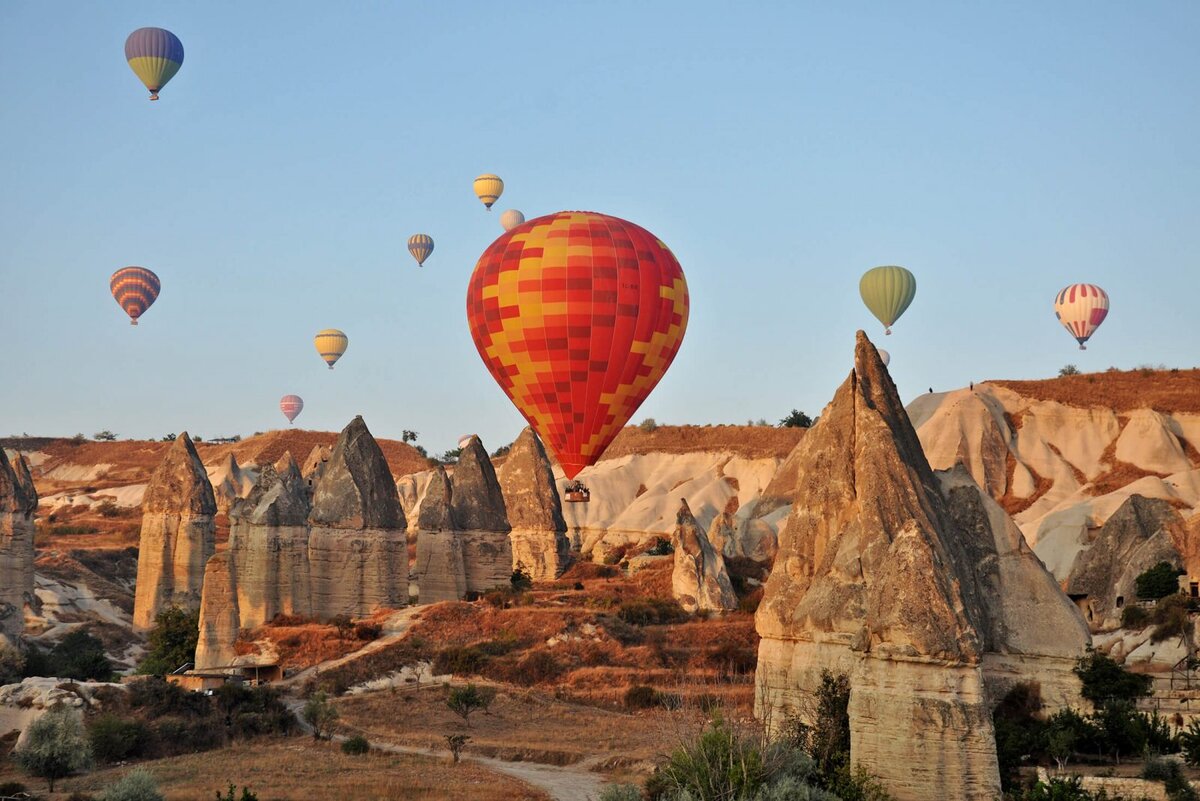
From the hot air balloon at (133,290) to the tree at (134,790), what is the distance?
59.8m

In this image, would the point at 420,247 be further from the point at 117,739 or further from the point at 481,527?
the point at 117,739

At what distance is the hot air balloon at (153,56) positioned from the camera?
6328 cm

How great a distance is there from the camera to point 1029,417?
84438 mm

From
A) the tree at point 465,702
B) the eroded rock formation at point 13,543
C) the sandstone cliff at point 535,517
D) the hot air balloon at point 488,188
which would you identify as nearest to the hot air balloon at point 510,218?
the hot air balloon at point 488,188

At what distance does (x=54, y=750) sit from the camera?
81.9 feet

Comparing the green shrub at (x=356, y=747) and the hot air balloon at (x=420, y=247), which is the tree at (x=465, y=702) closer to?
the green shrub at (x=356, y=747)

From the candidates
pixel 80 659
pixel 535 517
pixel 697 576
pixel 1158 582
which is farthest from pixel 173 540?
pixel 1158 582

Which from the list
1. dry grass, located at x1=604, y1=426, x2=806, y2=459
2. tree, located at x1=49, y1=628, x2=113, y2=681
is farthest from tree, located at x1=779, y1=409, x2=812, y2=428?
tree, located at x1=49, y1=628, x2=113, y2=681

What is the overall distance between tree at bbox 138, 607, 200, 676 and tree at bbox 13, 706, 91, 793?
14289mm

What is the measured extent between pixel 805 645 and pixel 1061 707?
454 centimetres

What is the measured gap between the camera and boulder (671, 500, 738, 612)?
4566 cm

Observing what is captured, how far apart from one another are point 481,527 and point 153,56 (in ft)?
98.5

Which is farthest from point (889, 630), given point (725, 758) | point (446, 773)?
point (446, 773)

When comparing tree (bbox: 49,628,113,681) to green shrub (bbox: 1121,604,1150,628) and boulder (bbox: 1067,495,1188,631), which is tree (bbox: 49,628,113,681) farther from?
boulder (bbox: 1067,495,1188,631)
